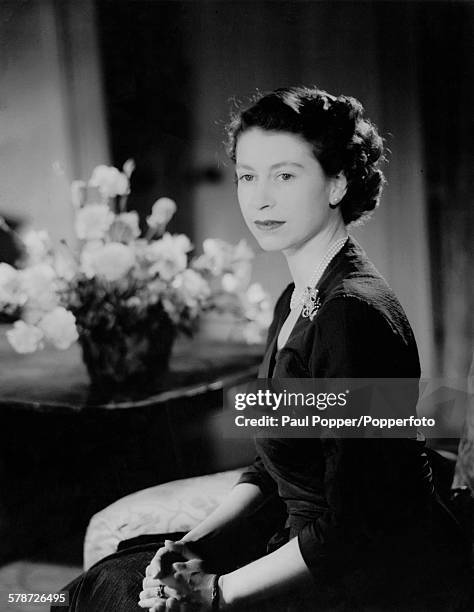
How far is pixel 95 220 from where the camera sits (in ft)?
3.44

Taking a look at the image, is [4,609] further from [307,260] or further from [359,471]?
[307,260]

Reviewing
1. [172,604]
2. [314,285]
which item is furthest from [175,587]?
[314,285]

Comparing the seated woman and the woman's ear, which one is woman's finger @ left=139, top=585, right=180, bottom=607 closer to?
the seated woman

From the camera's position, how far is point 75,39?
1.05 metres

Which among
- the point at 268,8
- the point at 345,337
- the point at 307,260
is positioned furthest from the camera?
the point at 268,8

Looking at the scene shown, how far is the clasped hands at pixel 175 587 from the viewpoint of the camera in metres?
0.86

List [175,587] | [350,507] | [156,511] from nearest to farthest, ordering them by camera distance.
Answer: [350,507]
[175,587]
[156,511]

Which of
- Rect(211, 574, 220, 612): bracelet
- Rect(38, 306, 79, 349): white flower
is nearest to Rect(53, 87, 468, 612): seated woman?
Rect(211, 574, 220, 612): bracelet

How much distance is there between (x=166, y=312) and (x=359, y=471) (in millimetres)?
455

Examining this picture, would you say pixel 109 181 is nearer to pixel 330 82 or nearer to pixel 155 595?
pixel 330 82

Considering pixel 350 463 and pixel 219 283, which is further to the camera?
pixel 219 283

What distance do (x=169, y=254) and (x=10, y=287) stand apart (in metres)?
0.30

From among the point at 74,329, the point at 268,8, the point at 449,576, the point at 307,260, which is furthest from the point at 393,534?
the point at 268,8

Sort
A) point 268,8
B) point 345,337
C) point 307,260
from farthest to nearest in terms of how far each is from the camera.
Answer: point 268,8 → point 307,260 → point 345,337
